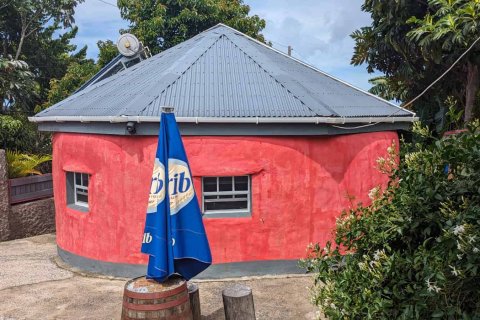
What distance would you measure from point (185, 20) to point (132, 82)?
1203 cm

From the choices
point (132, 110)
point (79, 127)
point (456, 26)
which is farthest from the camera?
point (456, 26)

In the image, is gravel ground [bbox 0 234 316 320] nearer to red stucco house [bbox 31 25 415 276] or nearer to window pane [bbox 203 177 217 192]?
red stucco house [bbox 31 25 415 276]

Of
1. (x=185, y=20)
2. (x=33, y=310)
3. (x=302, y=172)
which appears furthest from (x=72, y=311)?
(x=185, y=20)

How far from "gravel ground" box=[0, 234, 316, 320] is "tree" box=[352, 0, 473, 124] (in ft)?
34.4

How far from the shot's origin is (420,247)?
331 cm

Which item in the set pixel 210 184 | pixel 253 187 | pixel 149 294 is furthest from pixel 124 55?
pixel 149 294

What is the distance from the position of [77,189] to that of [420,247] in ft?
29.8

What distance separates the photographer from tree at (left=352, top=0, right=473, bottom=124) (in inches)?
613

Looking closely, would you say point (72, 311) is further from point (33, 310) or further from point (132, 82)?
point (132, 82)

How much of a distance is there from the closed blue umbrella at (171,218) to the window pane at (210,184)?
3245 millimetres

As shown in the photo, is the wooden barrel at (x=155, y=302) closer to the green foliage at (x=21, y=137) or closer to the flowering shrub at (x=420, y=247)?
A: the flowering shrub at (x=420, y=247)

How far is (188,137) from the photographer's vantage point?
8953mm

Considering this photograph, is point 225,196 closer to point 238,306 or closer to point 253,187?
point 253,187

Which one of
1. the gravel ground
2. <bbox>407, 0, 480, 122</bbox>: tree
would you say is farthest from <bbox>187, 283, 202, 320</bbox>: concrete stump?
<bbox>407, 0, 480, 122</bbox>: tree
